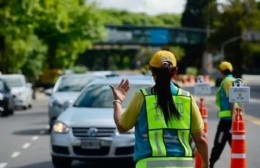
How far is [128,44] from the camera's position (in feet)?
460

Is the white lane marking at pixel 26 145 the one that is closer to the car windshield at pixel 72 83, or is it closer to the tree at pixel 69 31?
the car windshield at pixel 72 83

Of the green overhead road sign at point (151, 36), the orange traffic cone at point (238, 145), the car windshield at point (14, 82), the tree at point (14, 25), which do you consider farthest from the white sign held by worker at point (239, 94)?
the green overhead road sign at point (151, 36)

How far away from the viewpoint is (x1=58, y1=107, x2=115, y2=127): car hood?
40.5ft

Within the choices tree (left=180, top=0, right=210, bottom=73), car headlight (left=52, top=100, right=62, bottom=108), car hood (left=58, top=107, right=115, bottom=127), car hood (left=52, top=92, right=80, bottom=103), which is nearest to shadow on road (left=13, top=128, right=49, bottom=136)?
car headlight (left=52, top=100, right=62, bottom=108)

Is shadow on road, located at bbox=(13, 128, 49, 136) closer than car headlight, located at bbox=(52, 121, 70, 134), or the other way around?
car headlight, located at bbox=(52, 121, 70, 134)

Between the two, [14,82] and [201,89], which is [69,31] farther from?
[201,89]

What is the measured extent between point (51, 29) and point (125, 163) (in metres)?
54.1

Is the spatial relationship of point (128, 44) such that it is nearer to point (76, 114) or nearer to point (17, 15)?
point (17, 15)

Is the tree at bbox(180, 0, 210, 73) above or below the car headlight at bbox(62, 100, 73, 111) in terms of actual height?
below

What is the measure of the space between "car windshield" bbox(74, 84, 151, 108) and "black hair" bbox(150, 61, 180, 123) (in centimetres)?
813

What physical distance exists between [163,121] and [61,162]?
24.3 feet

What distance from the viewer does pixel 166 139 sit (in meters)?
5.32

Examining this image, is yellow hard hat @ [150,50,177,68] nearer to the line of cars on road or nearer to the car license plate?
the car license plate

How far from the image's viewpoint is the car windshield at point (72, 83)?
21906 millimetres
